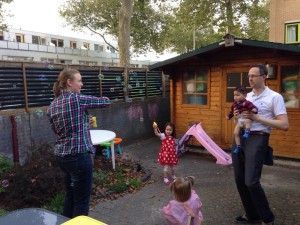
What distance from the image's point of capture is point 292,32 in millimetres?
18797

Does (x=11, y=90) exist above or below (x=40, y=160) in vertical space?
above

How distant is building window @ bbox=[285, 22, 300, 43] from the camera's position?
18.5m

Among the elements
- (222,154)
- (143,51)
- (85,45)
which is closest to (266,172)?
(222,154)

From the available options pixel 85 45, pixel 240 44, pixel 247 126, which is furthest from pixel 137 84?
pixel 85 45

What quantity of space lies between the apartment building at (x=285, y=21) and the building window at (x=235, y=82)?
35.0 feet

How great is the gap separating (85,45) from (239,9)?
1054 inches

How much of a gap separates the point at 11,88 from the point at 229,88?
5.41 metres

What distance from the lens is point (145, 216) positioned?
5.43 metres

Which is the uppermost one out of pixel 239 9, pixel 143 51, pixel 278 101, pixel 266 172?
pixel 239 9

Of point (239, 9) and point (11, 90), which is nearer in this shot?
point (11, 90)

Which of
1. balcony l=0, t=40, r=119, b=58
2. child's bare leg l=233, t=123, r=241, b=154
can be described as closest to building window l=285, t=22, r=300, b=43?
child's bare leg l=233, t=123, r=241, b=154

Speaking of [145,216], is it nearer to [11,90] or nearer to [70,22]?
[11,90]

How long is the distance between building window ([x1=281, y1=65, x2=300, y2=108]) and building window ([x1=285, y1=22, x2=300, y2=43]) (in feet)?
36.0

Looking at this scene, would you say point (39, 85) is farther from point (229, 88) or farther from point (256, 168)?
point (256, 168)
